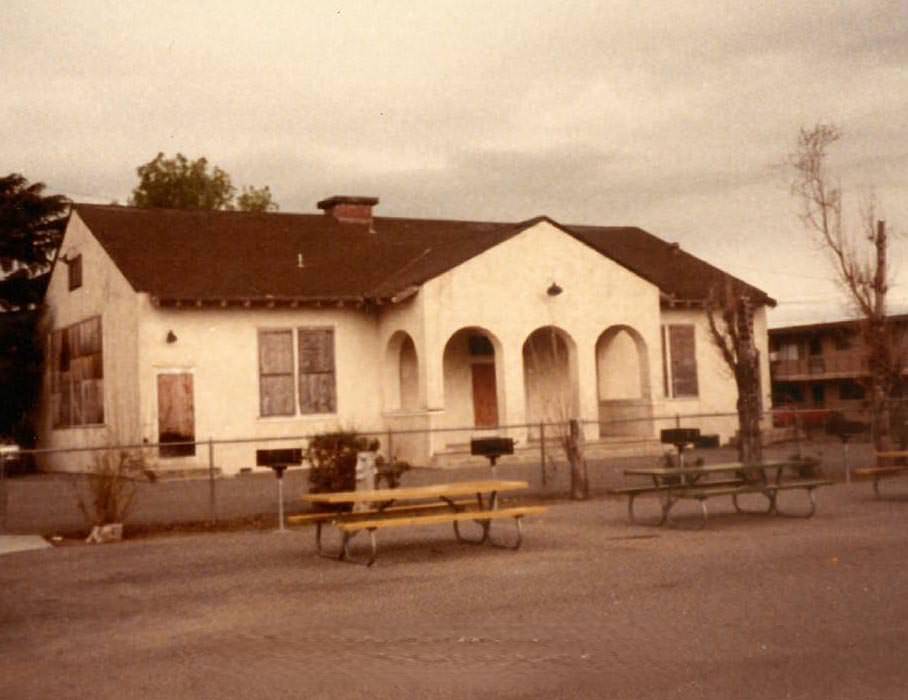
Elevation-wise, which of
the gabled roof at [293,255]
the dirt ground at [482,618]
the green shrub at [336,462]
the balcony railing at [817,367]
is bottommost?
the dirt ground at [482,618]

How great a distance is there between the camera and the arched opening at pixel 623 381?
31.0m

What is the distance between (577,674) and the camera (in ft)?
Result: 24.1

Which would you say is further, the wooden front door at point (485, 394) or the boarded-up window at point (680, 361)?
the boarded-up window at point (680, 361)

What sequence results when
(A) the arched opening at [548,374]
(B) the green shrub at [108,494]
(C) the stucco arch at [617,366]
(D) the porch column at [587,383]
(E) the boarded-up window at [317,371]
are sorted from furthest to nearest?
1. (C) the stucco arch at [617,366]
2. (A) the arched opening at [548,374]
3. (D) the porch column at [587,383]
4. (E) the boarded-up window at [317,371]
5. (B) the green shrub at [108,494]

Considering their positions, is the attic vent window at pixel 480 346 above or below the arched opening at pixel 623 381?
above

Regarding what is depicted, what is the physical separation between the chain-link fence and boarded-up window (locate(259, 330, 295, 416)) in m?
0.98

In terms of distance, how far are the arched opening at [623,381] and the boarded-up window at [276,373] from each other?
27.0 feet

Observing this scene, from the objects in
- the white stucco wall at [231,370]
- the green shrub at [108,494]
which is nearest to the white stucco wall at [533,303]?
the white stucco wall at [231,370]

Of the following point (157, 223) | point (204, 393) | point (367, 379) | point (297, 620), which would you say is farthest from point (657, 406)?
point (297, 620)

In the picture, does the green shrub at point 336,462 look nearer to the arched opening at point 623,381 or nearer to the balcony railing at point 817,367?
the arched opening at point 623,381

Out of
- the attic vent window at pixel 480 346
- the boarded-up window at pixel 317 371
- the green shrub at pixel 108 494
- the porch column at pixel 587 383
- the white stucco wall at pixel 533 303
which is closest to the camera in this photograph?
the green shrub at pixel 108 494

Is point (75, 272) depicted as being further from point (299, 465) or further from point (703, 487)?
point (703, 487)

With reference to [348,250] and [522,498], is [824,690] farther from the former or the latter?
[348,250]

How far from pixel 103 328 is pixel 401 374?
293 inches
